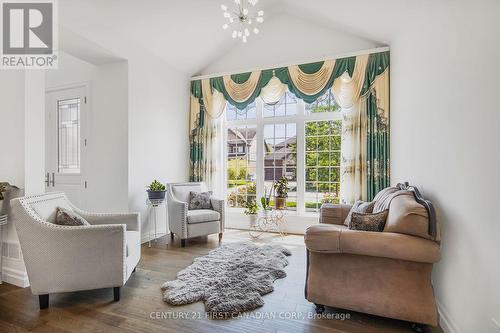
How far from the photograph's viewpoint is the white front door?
4117mm

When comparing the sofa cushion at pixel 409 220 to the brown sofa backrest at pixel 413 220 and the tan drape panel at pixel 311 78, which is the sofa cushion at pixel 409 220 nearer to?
the brown sofa backrest at pixel 413 220

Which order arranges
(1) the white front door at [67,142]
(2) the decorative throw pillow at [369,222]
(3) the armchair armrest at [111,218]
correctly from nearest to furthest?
(2) the decorative throw pillow at [369,222] → (3) the armchair armrest at [111,218] → (1) the white front door at [67,142]

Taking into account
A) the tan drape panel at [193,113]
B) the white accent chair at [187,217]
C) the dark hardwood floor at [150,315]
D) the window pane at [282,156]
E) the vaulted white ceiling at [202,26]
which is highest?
the vaulted white ceiling at [202,26]

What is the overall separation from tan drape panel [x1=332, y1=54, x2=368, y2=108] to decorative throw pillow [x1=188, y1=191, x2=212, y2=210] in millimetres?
2562

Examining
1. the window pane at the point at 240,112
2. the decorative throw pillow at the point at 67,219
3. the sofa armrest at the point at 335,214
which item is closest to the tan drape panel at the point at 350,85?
the window pane at the point at 240,112

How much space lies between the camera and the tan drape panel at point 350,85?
3.95m

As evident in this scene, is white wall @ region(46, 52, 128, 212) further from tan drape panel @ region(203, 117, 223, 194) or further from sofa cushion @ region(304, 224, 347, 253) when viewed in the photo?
sofa cushion @ region(304, 224, 347, 253)

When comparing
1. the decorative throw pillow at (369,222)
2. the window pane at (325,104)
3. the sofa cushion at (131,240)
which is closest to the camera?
the decorative throw pillow at (369,222)

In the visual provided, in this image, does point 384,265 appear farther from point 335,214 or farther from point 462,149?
point 335,214

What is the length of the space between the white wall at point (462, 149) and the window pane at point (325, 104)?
1837 mm

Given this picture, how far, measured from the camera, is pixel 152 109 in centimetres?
428

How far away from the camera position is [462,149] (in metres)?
1.66

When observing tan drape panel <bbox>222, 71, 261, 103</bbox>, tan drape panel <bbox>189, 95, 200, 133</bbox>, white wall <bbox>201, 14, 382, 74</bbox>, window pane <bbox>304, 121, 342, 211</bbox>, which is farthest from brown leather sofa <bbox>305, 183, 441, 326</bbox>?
tan drape panel <bbox>189, 95, 200, 133</bbox>

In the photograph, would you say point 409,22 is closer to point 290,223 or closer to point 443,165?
point 443,165
